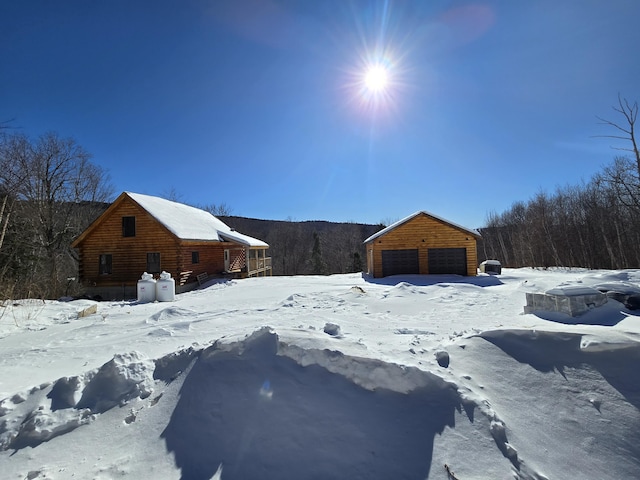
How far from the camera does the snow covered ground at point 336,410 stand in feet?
7.92

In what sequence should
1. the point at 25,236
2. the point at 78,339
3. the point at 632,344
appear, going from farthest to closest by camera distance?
the point at 25,236, the point at 78,339, the point at 632,344

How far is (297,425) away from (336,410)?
40cm

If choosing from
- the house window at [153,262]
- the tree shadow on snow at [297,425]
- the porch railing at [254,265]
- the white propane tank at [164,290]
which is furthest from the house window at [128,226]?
the tree shadow on snow at [297,425]

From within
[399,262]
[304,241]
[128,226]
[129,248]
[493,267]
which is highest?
[304,241]

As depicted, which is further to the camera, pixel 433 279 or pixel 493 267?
pixel 493 267

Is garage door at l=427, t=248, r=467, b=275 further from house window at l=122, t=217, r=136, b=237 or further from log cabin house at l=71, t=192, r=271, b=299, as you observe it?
house window at l=122, t=217, r=136, b=237

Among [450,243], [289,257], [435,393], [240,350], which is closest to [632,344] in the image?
[435,393]

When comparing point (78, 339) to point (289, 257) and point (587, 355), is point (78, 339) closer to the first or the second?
point (587, 355)

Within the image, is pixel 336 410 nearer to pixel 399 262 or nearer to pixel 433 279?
pixel 433 279

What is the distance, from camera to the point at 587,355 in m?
3.47

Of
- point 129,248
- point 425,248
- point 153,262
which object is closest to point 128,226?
point 129,248

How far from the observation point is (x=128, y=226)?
56.4ft

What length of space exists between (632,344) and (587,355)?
0.51m

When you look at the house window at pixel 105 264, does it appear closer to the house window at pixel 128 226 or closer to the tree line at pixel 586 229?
the house window at pixel 128 226
